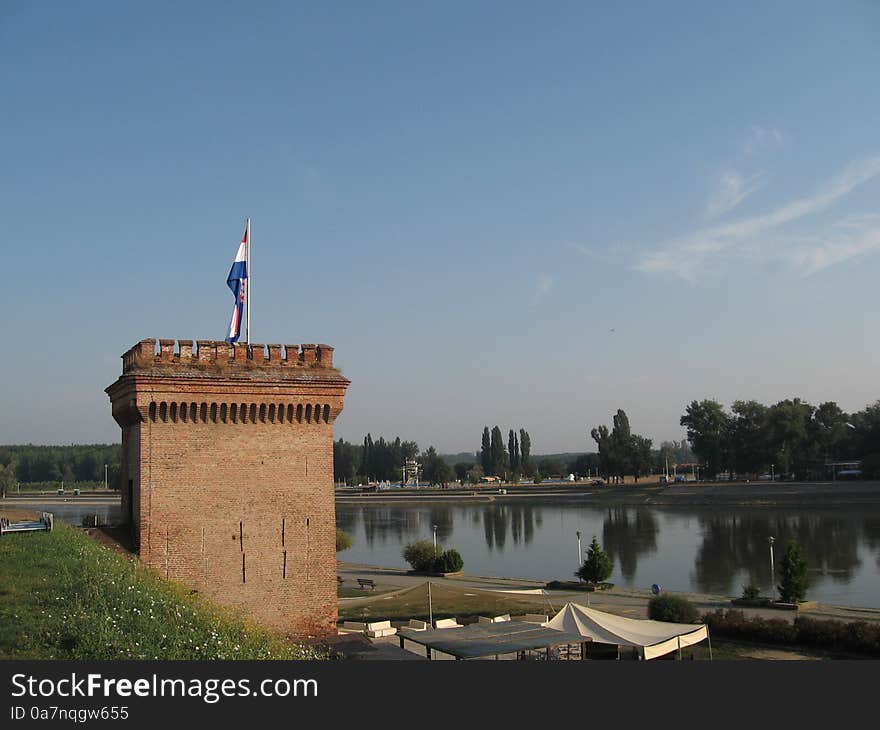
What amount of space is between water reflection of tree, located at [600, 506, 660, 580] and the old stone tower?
3047 cm

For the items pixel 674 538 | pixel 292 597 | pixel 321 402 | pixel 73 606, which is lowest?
pixel 674 538

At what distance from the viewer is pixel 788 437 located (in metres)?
110

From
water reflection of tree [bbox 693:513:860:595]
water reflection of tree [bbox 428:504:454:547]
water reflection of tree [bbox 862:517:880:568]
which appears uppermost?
A: water reflection of tree [bbox 862:517:880:568]

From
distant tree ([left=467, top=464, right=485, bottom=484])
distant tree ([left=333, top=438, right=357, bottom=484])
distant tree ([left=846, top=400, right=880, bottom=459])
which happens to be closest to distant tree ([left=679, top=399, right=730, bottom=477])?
distant tree ([left=846, top=400, right=880, bottom=459])

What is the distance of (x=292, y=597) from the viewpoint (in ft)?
60.7

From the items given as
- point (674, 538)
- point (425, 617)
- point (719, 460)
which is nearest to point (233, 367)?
point (425, 617)

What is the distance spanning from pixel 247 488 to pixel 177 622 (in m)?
7.17

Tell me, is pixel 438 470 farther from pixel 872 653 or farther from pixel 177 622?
pixel 177 622

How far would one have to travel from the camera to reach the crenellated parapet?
1803cm

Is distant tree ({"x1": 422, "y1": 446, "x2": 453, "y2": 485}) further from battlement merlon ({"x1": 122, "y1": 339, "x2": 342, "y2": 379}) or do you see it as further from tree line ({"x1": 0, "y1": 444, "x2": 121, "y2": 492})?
battlement merlon ({"x1": 122, "y1": 339, "x2": 342, "y2": 379})

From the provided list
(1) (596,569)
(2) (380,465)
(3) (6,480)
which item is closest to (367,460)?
(2) (380,465)

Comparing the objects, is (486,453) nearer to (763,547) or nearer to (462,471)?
(462,471)

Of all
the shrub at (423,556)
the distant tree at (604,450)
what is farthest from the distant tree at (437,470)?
the shrub at (423,556)

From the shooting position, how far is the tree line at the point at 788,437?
109188mm
